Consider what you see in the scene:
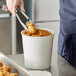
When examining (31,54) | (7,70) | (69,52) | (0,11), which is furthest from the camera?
(0,11)

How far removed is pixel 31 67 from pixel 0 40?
4.02ft

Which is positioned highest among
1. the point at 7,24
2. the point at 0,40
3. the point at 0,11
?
the point at 0,11

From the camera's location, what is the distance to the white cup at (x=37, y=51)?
77 centimetres

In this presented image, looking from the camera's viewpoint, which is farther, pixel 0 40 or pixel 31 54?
pixel 0 40

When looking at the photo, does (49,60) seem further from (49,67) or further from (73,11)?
(73,11)

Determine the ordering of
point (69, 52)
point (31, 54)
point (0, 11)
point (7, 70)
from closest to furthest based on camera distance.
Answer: point (7, 70) < point (31, 54) < point (69, 52) < point (0, 11)

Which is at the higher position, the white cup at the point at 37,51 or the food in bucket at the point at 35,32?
the food in bucket at the point at 35,32

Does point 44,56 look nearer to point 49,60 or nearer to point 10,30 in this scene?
point 49,60

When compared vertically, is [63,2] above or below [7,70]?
above

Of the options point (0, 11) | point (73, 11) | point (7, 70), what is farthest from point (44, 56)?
point (0, 11)

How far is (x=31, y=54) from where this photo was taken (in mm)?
797

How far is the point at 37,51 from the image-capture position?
79 cm

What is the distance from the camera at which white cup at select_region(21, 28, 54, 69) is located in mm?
772

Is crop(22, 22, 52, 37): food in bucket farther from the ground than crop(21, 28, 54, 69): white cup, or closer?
farther from the ground
